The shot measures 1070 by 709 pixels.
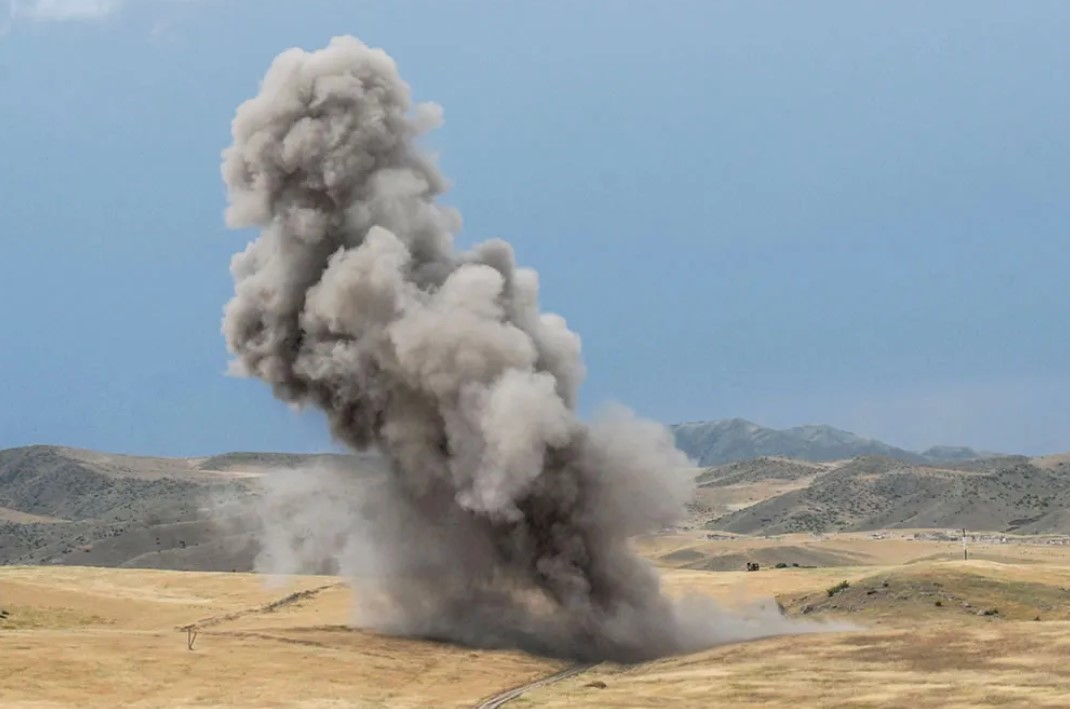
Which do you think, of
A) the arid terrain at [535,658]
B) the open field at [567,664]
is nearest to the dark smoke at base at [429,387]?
the arid terrain at [535,658]

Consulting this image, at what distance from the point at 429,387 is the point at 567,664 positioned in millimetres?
17361

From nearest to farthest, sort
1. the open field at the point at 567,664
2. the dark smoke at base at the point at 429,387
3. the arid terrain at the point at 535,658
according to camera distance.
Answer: the open field at the point at 567,664, the arid terrain at the point at 535,658, the dark smoke at base at the point at 429,387

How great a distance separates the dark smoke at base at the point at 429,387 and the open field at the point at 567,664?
5021 millimetres

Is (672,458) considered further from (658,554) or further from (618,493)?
(658,554)

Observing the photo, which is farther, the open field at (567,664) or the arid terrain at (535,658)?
the arid terrain at (535,658)

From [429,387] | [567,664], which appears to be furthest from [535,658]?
[429,387]

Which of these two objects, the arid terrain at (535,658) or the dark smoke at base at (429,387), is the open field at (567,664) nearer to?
the arid terrain at (535,658)

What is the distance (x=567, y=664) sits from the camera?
246ft

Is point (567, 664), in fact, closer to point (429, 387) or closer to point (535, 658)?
point (535, 658)

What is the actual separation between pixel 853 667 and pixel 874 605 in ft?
103

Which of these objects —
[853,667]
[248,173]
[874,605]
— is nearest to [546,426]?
[853,667]

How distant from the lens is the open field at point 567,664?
59.5m

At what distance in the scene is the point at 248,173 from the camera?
8769cm

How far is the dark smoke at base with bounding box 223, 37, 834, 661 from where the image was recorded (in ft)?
255
